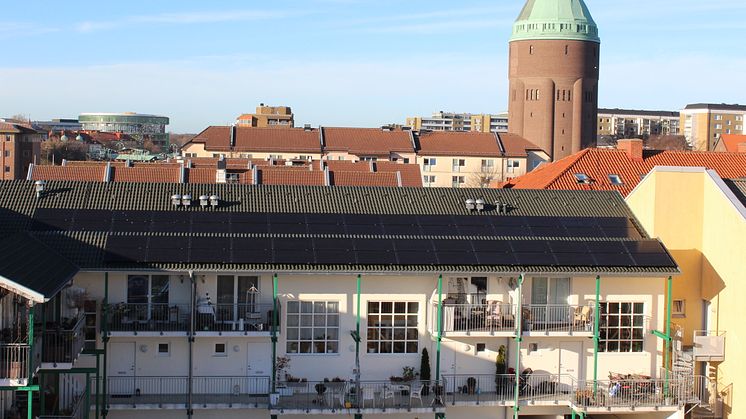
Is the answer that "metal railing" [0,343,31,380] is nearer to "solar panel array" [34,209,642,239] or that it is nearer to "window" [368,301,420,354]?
"solar panel array" [34,209,642,239]

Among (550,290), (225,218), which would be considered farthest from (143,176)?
(550,290)

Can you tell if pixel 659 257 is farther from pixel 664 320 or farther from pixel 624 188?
pixel 624 188

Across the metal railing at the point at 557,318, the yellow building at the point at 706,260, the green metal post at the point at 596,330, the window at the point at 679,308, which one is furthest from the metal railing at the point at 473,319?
the window at the point at 679,308

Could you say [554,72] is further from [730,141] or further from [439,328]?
[439,328]

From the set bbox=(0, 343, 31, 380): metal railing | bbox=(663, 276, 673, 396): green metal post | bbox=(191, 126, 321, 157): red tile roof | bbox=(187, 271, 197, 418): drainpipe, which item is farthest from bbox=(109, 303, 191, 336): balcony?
bbox=(191, 126, 321, 157): red tile roof

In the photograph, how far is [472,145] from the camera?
110 metres

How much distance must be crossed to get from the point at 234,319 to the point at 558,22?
329 feet

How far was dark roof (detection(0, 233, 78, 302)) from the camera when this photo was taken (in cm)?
2373

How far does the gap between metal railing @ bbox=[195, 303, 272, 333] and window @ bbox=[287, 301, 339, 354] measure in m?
0.88

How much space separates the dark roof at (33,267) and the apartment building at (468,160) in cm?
7918

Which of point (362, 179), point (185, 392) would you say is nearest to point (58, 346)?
point (185, 392)

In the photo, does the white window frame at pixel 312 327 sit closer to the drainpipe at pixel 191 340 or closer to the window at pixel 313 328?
the window at pixel 313 328

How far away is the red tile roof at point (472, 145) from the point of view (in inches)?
4284

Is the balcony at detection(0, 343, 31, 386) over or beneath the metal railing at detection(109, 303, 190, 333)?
beneath
